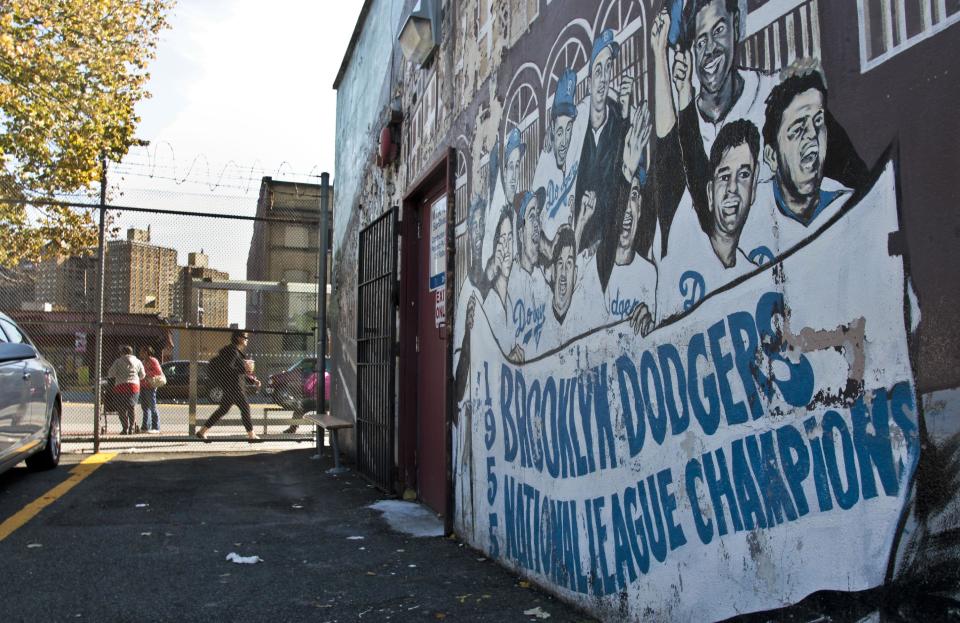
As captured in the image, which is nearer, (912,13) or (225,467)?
(912,13)

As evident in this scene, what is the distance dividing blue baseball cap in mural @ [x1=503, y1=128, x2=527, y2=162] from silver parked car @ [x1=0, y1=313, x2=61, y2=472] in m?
4.23

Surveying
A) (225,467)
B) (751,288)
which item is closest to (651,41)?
(751,288)

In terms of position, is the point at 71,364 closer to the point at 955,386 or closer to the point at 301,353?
the point at 301,353

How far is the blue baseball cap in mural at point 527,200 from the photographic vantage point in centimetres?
421

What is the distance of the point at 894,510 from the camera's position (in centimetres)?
194

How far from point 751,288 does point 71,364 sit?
35.2 ft

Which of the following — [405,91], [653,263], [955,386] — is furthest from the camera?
[405,91]

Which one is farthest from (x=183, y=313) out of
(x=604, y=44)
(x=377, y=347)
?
(x=604, y=44)

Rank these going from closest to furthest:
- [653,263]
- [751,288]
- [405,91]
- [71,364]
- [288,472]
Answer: [751,288]
[653,263]
[405,91]
[288,472]
[71,364]

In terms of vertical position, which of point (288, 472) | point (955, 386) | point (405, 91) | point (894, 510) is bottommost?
point (288, 472)

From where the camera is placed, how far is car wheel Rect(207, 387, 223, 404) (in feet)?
36.4

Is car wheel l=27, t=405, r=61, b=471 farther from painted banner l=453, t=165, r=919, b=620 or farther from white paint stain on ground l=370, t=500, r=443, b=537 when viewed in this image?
painted banner l=453, t=165, r=919, b=620

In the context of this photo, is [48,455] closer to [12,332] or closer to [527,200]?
[12,332]

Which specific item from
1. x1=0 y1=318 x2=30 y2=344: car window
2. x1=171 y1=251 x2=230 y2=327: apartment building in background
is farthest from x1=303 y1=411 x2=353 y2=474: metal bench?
x1=0 y1=318 x2=30 y2=344: car window
